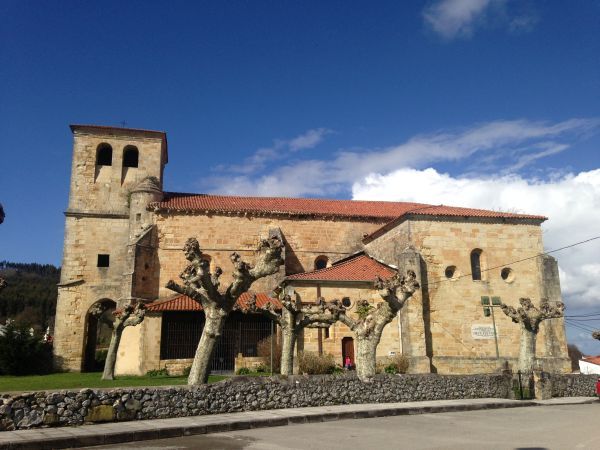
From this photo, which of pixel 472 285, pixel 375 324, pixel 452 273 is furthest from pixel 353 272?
pixel 375 324

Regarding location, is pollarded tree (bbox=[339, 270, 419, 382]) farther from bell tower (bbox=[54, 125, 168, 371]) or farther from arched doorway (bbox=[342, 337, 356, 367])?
bell tower (bbox=[54, 125, 168, 371])

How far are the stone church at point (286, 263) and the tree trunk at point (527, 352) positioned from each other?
15.6ft

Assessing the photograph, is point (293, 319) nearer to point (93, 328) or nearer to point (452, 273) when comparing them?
point (452, 273)

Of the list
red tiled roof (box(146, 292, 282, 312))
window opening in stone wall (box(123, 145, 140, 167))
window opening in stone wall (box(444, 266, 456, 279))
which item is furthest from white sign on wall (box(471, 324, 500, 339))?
window opening in stone wall (box(123, 145, 140, 167))

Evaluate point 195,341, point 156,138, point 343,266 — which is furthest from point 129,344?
point 156,138

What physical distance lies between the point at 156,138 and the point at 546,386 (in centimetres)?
2621

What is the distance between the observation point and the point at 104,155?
104 ft

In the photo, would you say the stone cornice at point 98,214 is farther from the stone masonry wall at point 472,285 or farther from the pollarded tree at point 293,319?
the stone masonry wall at point 472,285

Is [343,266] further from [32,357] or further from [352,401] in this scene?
[32,357]

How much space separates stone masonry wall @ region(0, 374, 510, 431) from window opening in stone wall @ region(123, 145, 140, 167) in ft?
75.5

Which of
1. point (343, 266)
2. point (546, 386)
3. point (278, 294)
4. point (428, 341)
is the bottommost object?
point (546, 386)

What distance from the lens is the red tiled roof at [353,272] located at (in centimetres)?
2366

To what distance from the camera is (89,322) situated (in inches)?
1151

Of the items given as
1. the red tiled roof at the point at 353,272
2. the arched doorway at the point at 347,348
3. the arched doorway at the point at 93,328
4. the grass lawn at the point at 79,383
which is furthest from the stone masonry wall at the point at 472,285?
the arched doorway at the point at 93,328
